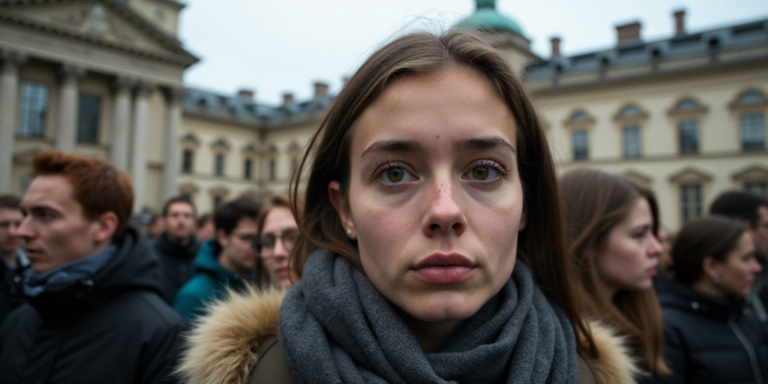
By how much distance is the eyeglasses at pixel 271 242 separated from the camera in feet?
11.9

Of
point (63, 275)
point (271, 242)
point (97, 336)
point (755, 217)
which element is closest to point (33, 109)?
point (271, 242)

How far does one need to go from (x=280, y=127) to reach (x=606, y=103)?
29.5 meters

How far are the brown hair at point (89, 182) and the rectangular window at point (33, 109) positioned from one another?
31648 millimetres

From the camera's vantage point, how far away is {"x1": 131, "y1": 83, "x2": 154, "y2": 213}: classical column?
29.8 m

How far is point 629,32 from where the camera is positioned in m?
33.4

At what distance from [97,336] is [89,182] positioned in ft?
3.05

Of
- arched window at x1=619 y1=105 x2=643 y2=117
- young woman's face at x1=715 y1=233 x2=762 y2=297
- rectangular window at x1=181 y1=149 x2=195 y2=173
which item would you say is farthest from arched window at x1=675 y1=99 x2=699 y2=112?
rectangular window at x1=181 y1=149 x2=195 y2=173

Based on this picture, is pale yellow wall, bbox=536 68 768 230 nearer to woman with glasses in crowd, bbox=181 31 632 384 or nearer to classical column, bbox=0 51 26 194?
woman with glasses in crowd, bbox=181 31 632 384

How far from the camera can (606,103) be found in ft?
98.2

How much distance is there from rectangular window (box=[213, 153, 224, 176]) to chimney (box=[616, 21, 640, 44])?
34295 mm

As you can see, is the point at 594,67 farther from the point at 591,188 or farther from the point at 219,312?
the point at 219,312

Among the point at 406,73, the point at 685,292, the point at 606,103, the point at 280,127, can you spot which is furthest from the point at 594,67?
the point at 406,73

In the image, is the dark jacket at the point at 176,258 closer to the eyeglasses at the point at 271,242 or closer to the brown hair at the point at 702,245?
the eyeglasses at the point at 271,242

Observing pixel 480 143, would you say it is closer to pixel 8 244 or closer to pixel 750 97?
pixel 8 244
